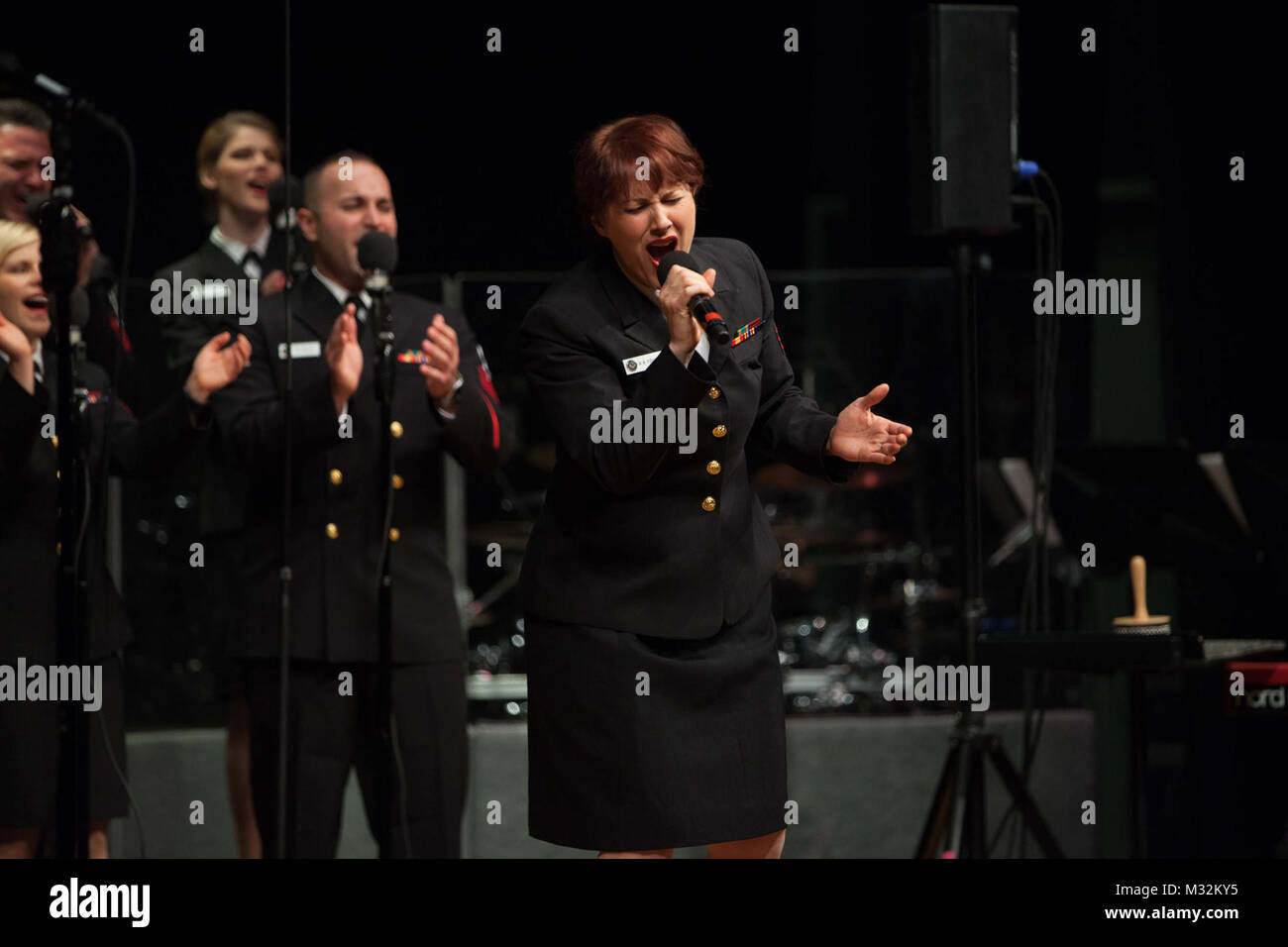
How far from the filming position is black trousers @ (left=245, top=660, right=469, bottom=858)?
135 inches

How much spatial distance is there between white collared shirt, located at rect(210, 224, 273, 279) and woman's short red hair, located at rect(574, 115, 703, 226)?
1.68m

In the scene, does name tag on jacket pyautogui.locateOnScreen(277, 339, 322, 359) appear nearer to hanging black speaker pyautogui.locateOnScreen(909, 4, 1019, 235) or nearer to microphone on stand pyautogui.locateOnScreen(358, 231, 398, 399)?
microphone on stand pyautogui.locateOnScreen(358, 231, 398, 399)

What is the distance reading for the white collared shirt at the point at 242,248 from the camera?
13.6 feet

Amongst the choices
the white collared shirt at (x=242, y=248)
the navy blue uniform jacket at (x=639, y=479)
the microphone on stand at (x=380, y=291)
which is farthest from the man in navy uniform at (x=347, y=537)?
the navy blue uniform jacket at (x=639, y=479)

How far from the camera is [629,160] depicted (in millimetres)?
2578

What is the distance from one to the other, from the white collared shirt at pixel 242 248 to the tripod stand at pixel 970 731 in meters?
1.66

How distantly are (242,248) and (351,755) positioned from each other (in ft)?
4.49

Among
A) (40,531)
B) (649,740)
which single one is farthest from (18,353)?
(649,740)

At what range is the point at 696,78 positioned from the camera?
16.1 ft

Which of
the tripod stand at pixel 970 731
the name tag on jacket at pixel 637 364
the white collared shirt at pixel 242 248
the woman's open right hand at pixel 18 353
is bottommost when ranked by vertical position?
the tripod stand at pixel 970 731

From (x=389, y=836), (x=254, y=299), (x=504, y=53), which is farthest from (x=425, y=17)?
(x=389, y=836)

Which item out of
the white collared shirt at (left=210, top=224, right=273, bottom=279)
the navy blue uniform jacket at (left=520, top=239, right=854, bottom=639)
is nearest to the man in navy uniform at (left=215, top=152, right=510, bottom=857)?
the white collared shirt at (left=210, top=224, right=273, bottom=279)

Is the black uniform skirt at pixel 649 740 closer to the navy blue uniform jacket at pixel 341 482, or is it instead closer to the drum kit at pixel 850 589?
the navy blue uniform jacket at pixel 341 482

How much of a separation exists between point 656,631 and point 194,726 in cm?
243
